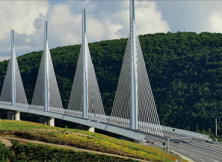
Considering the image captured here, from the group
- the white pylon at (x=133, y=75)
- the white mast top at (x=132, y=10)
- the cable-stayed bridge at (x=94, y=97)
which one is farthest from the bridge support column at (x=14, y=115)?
the white mast top at (x=132, y=10)

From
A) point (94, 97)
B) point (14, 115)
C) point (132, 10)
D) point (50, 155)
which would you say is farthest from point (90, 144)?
point (14, 115)

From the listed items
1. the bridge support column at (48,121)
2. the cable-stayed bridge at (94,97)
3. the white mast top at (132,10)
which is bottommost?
the bridge support column at (48,121)

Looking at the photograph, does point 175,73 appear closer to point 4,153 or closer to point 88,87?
point 88,87

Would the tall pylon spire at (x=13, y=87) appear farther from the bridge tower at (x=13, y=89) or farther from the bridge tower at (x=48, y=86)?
the bridge tower at (x=48, y=86)

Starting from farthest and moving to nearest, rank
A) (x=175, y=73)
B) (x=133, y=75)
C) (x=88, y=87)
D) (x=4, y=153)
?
(x=175, y=73)
(x=88, y=87)
(x=133, y=75)
(x=4, y=153)

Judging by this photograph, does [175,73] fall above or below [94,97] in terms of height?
above

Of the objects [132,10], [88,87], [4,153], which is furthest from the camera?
[88,87]

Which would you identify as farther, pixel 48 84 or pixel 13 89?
pixel 13 89

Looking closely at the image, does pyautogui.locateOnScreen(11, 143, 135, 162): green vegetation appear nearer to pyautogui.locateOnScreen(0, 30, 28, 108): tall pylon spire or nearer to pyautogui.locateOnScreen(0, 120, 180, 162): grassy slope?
pyautogui.locateOnScreen(0, 120, 180, 162): grassy slope
